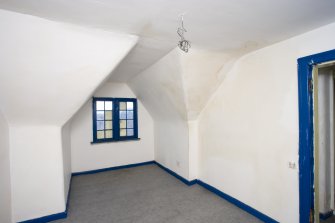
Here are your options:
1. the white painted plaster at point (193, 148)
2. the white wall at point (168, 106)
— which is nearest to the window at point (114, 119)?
the white wall at point (168, 106)

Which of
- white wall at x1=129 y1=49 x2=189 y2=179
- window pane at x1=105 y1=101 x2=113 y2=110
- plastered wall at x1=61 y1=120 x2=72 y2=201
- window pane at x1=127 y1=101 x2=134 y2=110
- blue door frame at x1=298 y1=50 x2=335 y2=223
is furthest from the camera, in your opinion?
window pane at x1=127 y1=101 x2=134 y2=110

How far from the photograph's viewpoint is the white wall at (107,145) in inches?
181

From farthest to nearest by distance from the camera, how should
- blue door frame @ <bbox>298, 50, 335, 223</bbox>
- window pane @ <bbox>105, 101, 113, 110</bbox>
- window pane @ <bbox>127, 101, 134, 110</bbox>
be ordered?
1. window pane @ <bbox>127, 101, 134, 110</bbox>
2. window pane @ <bbox>105, 101, 113, 110</bbox>
3. blue door frame @ <bbox>298, 50, 335, 223</bbox>

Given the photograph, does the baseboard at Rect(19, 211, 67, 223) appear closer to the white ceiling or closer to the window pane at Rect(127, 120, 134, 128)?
the white ceiling

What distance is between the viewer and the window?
4836 millimetres

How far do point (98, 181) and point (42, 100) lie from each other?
254cm

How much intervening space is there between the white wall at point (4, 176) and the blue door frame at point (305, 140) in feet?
11.6

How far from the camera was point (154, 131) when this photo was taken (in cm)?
554

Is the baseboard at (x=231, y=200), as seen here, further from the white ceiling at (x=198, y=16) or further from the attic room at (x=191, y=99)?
the white ceiling at (x=198, y=16)

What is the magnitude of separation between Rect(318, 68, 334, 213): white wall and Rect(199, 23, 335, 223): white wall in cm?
70

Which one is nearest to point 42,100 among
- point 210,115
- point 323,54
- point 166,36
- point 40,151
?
point 40,151

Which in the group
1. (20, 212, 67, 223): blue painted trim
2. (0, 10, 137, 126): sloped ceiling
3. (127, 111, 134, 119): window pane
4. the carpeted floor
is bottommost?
the carpeted floor

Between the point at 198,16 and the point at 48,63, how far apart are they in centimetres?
163

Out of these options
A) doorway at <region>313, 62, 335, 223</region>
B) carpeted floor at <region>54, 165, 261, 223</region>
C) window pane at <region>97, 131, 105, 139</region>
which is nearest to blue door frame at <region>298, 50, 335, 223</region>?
doorway at <region>313, 62, 335, 223</region>
